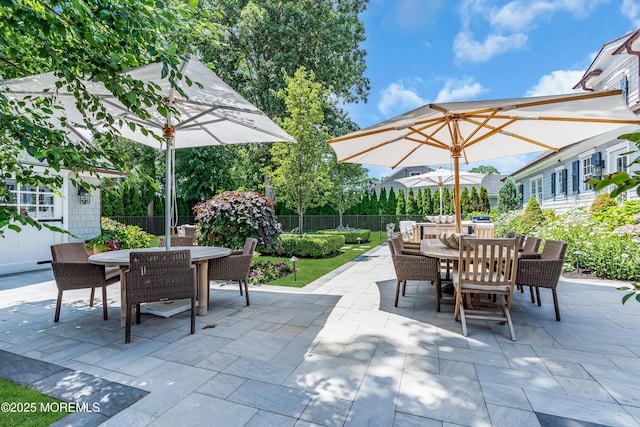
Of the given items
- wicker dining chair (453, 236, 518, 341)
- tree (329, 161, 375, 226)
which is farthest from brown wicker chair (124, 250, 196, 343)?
tree (329, 161, 375, 226)

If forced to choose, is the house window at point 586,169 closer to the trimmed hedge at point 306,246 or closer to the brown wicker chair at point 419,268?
the trimmed hedge at point 306,246

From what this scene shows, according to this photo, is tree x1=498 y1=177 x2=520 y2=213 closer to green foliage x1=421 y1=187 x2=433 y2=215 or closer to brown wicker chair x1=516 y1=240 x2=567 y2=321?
green foliage x1=421 y1=187 x2=433 y2=215

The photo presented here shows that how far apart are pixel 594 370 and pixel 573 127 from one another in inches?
122

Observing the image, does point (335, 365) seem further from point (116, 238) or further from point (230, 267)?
point (116, 238)

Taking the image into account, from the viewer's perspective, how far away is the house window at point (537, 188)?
48.5 feet

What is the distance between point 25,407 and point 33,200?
734 cm

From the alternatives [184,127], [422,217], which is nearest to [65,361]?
[184,127]

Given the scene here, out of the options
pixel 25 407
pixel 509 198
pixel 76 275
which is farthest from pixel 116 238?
pixel 509 198

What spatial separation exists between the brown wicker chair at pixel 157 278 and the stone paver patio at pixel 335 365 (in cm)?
42

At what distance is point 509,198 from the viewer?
16875mm

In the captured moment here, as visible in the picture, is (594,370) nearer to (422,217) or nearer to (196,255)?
(196,255)

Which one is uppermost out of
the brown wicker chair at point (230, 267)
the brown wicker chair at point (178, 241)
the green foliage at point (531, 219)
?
the green foliage at point (531, 219)

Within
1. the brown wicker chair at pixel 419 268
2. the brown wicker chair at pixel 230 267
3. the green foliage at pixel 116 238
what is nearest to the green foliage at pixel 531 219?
the brown wicker chair at pixel 419 268

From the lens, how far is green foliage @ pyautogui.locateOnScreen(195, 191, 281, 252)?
621 cm
